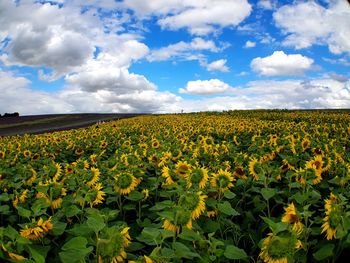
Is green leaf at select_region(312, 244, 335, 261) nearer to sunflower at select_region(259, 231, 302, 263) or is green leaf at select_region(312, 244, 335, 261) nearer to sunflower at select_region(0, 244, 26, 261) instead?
sunflower at select_region(259, 231, 302, 263)

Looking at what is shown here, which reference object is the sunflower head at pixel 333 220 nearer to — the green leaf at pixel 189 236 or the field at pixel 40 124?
the green leaf at pixel 189 236

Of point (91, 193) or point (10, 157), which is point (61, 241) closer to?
point (91, 193)

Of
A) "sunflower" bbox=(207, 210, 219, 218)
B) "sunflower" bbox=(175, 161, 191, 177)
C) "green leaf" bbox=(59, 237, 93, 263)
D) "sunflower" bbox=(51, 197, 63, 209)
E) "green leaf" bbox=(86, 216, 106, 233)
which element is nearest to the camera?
"green leaf" bbox=(59, 237, 93, 263)

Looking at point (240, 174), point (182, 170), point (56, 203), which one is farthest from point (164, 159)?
point (56, 203)

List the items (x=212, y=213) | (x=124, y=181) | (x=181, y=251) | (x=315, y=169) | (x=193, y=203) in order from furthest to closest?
(x=315, y=169) → (x=124, y=181) → (x=212, y=213) → (x=193, y=203) → (x=181, y=251)

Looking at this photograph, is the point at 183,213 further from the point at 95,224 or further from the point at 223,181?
the point at 223,181

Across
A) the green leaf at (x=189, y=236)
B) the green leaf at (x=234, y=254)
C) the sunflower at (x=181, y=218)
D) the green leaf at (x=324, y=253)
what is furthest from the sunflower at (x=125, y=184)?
the green leaf at (x=324, y=253)

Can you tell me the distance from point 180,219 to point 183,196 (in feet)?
0.68

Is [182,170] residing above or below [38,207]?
above

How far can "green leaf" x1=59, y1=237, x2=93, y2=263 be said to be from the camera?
1845 mm

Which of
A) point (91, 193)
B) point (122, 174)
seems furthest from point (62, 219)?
point (122, 174)

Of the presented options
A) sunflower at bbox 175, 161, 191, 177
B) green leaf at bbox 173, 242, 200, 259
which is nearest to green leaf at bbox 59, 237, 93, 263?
green leaf at bbox 173, 242, 200, 259

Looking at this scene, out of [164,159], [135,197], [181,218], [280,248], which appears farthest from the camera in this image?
[164,159]

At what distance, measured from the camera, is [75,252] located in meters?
1.89
